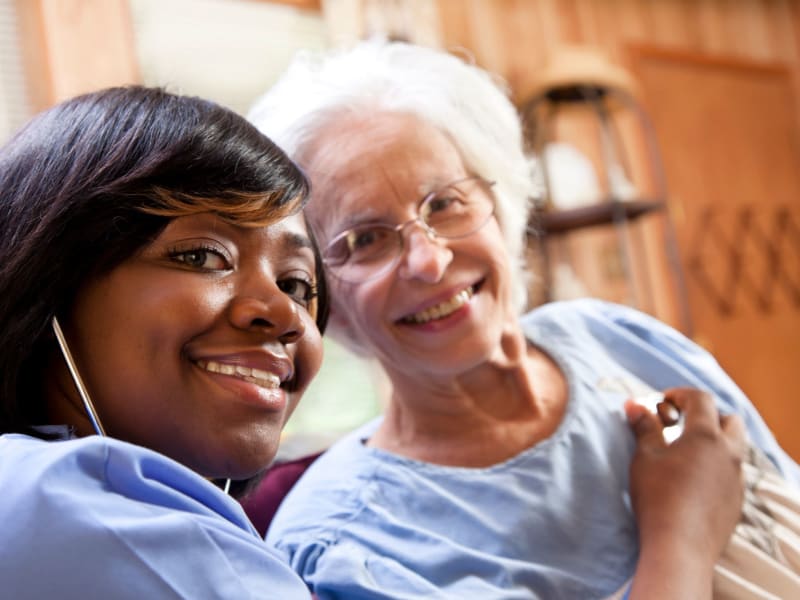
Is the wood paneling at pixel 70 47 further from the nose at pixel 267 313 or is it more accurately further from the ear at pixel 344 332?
the nose at pixel 267 313

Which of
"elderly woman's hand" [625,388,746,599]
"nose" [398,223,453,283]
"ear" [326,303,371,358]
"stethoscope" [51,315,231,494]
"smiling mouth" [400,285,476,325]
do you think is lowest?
"elderly woman's hand" [625,388,746,599]

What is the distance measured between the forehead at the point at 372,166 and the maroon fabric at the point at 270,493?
0.39 metres

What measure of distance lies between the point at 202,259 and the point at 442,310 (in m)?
0.51

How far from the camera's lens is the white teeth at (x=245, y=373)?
2.67ft

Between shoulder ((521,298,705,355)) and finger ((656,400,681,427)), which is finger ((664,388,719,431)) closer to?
finger ((656,400,681,427))

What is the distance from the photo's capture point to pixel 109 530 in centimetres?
66

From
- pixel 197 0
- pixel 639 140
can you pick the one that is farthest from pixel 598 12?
pixel 197 0

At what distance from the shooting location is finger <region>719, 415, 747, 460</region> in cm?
128

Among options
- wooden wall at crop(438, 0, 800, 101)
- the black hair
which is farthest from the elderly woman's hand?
wooden wall at crop(438, 0, 800, 101)

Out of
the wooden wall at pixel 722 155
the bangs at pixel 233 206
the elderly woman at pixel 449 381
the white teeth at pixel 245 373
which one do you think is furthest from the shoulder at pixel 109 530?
the wooden wall at pixel 722 155

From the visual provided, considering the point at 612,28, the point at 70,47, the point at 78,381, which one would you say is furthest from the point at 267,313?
the point at 612,28

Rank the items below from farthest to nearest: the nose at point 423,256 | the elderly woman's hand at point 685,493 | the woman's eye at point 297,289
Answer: the nose at point 423,256
the elderly woman's hand at point 685,493
the woman's eye at point 297,289

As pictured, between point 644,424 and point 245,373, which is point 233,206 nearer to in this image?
point 245,373

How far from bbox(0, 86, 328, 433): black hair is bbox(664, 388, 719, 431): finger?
0.68 metres
